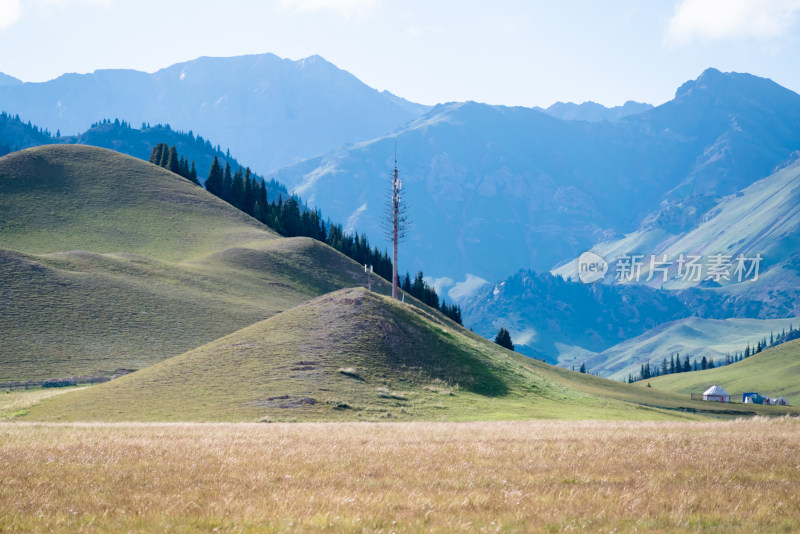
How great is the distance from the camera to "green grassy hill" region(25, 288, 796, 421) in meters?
58.6

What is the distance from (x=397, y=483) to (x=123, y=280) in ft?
394

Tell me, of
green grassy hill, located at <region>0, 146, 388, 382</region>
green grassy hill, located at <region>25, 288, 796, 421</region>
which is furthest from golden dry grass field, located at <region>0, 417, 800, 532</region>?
green grassy hill, located at <region>0, 146, 388, 382</region>

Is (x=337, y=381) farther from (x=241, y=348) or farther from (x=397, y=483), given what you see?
(x=397, y=483)

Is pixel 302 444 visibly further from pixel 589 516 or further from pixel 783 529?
pixel 783 529

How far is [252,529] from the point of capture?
1487 cm

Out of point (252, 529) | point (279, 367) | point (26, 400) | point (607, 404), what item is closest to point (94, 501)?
point (252, 529)

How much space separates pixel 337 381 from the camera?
214 feet

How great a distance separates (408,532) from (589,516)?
4262 mm

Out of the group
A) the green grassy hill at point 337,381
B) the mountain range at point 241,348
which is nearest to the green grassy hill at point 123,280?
the mountain range at point 241,348

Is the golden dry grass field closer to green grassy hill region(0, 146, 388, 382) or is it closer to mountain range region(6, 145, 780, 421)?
mountain range region(6, 145, 780, 421)

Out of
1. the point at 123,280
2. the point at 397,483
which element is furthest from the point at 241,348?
the point at 123,280

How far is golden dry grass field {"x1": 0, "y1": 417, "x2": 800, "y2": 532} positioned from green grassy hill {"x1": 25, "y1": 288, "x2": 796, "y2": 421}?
28.2 meters

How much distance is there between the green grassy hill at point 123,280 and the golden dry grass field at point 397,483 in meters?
69.7

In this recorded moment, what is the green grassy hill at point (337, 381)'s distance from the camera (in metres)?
58.6
